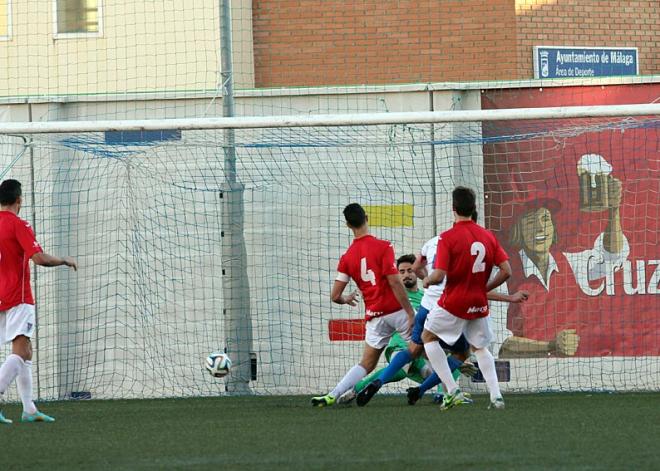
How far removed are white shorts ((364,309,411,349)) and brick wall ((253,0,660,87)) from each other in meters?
8.38

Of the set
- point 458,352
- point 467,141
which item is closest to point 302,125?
point 467,141

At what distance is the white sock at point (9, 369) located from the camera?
409 inches

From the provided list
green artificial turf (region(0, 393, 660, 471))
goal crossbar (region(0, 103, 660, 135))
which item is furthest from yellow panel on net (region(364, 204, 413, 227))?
green artificial turf (region(0, 393, 660, 471))

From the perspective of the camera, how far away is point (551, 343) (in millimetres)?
13867

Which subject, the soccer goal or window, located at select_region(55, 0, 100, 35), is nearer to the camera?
the soccer goal

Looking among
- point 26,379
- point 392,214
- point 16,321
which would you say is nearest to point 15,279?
point 16,321

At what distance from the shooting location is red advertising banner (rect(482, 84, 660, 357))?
13766 mm

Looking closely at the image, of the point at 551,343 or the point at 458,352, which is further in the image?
the point at 551,343

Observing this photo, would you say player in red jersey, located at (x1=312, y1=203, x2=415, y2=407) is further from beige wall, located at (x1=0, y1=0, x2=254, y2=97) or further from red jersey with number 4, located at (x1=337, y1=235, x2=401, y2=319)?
beige wall, located at (x1=0, y1=0, x2=254, y2=97)

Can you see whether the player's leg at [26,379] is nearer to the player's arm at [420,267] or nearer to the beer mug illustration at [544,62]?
the player's arm at [420,267]

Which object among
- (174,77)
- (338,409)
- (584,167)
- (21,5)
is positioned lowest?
(338,409)

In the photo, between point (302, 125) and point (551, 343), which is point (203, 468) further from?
point (551, 343)

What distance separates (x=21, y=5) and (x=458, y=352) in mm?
10709

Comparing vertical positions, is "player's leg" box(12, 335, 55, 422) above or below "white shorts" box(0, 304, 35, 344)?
below
